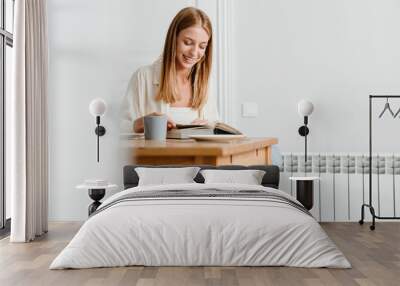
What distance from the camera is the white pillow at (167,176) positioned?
644 centimetres

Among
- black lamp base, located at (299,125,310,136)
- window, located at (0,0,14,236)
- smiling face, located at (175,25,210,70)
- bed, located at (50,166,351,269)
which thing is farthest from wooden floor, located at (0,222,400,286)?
smiling face, located at (175,25,210,70)

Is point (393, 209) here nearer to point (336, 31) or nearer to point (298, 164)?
point (298, 164)

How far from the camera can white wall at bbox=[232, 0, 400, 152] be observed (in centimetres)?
727

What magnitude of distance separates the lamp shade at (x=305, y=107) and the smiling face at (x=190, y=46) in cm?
Result: 121

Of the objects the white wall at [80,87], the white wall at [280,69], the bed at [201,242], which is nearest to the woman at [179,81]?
the white wall at [280,69]

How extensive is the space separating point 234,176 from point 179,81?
1355mm

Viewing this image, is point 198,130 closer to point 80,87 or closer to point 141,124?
point 141,124

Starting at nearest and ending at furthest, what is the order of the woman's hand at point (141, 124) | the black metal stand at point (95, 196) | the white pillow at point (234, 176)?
the white pillow at point (234, 176) → the black metal stand at point (95, 196) → the woman's hand at point (141, 124)

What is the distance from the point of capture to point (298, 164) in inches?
287

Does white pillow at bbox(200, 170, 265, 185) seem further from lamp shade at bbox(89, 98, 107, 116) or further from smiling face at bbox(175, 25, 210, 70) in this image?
lamp shade at bbox(89, 98, 107, 116)

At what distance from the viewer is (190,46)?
7082mm

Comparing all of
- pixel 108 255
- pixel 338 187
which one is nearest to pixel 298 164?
pixel 338 187

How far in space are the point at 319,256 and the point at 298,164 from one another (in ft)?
9.08

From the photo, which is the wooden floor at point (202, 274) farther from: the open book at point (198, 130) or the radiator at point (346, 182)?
the open book at point (198, 130)
